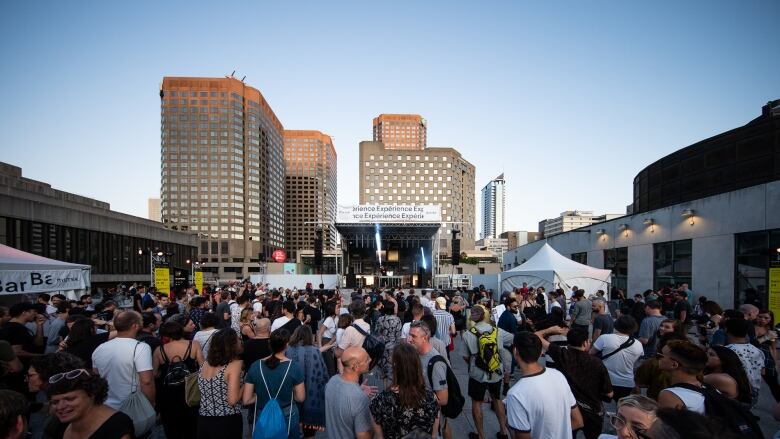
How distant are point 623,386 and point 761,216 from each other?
562 inches

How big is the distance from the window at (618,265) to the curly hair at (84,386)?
25134 millimetres

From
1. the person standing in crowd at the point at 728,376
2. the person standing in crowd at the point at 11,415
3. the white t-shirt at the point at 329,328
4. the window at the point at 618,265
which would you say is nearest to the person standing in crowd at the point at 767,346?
the person standing in crowd at the point at 728,376

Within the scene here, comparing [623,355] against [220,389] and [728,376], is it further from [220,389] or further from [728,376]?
[220,389]

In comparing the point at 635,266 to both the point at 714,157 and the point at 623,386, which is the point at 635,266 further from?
the point at 623,386

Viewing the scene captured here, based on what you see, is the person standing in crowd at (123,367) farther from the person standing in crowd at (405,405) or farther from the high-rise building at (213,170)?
the high-rise building at (213,170)

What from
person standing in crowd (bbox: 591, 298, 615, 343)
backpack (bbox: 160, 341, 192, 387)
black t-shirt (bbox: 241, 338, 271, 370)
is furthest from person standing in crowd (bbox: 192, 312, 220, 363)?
person standing in crowd (bbox: 591, 298, 615, 343)

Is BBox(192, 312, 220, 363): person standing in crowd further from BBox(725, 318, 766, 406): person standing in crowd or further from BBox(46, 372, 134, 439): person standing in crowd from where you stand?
BBox(725, 318, 766, 406): person standing in crowd

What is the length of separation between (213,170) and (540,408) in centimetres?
11231

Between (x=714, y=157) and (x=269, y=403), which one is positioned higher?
(x=714, y=157)

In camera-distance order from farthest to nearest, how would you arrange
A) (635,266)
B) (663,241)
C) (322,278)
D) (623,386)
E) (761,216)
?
(322,278) < (635,266) < (663,241) < (761,216) < (623,386)

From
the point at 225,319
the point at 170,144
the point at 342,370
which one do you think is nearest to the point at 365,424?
the point at 342,370

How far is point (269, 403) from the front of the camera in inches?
128

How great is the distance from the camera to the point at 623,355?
4.75 metres

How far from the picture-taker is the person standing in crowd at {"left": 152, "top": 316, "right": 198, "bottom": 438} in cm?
399
